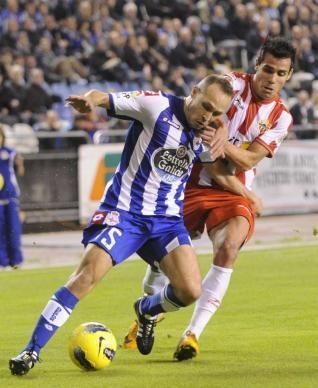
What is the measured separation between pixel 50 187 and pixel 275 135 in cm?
1142

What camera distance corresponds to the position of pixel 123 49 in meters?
23.8

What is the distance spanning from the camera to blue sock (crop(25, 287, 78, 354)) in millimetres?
7410

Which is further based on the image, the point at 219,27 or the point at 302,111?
the point at 219,27

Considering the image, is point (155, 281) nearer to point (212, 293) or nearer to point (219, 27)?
point (212, 293)

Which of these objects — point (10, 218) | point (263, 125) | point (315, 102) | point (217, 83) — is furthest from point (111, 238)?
point (315, 102)

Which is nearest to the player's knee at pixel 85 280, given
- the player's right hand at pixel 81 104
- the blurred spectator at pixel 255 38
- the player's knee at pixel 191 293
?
the player's knee at pixel 191 293

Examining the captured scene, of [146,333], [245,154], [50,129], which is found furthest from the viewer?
[50,129]

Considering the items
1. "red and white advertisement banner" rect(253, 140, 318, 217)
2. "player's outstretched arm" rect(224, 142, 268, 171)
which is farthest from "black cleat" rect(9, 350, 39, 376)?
"red and white advertisement banner" rect(253, 140, 318, 217)

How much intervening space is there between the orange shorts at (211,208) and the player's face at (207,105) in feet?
4.14

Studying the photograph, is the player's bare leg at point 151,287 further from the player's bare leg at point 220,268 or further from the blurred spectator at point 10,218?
the blurred spectator at point 10,218

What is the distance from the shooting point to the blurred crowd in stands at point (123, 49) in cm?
2077

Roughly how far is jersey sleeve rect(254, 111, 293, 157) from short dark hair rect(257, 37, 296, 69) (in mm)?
495

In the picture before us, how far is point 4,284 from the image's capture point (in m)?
13.9

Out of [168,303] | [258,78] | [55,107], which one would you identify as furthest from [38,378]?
[55,107]
